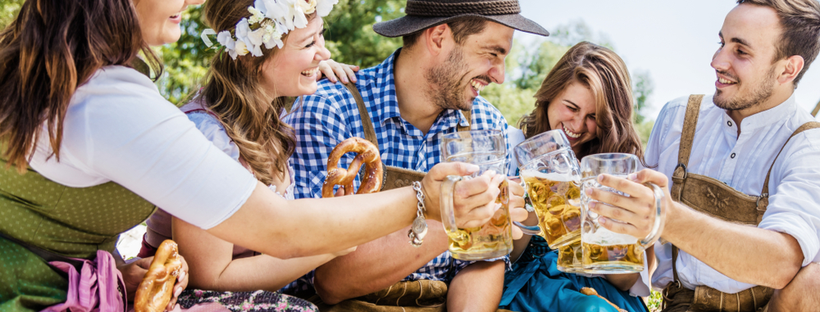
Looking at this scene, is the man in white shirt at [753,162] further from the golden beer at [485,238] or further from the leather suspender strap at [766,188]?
the golden beer at [485,238]

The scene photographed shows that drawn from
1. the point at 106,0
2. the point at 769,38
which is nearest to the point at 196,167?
the point at 106,0

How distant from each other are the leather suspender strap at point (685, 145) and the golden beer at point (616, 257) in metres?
1.41

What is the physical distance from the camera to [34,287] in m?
1.49

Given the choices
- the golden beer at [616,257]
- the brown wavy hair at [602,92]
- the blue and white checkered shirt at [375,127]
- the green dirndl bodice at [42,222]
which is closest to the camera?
the green dirndl bodice at [42,222]

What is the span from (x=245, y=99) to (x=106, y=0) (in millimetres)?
933

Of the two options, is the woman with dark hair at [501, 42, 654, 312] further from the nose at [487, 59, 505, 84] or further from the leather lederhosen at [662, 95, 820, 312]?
the nose at [487, 59, 505, 84]

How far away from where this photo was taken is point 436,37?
3.15m

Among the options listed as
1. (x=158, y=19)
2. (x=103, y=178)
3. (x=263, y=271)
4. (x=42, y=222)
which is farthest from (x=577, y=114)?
(x=42, y=222)

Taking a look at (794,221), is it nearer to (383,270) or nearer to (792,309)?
(792,309)

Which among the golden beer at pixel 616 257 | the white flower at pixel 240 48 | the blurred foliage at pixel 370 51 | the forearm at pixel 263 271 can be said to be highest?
the white flower at pixel 240 48

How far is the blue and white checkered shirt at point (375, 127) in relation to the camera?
108 inches

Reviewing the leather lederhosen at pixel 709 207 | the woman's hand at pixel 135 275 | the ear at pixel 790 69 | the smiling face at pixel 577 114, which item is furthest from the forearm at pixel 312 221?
the ear at pixel 790 69

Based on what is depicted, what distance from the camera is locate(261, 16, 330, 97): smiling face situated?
2391 mm

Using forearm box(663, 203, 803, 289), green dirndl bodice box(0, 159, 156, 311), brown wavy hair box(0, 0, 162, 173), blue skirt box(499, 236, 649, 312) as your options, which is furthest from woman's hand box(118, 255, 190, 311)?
forearm box(663, 203, 803, 289)
